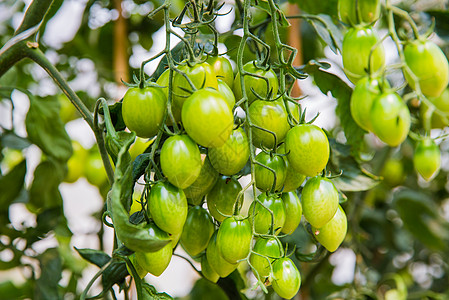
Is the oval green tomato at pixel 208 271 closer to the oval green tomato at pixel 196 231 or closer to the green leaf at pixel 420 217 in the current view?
the oval green tomato at pixel 196 231

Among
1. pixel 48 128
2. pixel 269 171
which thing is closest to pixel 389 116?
→ pixel 269 171

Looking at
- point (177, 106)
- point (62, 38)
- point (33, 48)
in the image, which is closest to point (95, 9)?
point (62, 38)

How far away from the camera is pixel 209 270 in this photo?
0.46 metres

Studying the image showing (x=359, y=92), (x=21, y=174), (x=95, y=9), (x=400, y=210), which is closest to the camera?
(x=359, y=92)

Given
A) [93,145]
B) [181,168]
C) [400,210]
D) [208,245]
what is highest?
[181,168]

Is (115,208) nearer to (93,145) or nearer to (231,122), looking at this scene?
(231,122)

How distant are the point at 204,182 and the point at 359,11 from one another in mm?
182

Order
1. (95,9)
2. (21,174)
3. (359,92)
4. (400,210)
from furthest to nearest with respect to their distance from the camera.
Answer: (400,210)
(95,9)
(21,174)
(359,92)

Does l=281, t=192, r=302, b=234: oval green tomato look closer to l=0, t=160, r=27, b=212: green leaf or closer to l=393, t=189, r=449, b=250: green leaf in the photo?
l=0, t=160, r=27, b=212: green leaf

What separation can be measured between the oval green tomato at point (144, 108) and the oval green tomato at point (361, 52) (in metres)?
0.15

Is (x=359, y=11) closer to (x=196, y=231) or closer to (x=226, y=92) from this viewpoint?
(x=226, y=92)

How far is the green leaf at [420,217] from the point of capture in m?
1.14

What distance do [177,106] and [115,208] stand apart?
0.34 feet

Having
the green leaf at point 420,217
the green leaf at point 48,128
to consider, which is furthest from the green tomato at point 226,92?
the green leaf at point 420,217
